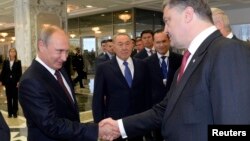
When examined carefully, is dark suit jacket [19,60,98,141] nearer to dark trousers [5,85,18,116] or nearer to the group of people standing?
the group of people standing

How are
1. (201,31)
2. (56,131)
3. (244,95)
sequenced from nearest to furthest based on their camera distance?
(244,95), (201,31), (56,131)

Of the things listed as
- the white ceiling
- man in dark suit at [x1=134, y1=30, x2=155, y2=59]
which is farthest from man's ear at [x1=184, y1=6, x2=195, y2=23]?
the white ceiling

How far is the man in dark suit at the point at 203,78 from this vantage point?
1376mm

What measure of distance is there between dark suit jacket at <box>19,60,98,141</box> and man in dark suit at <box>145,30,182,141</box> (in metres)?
1.95

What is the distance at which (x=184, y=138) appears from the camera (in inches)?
63.2

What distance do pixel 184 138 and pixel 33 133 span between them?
116 centimetres

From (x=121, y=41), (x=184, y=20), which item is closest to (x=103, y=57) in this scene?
(x=121, y=41)

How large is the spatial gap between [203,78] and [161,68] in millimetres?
2793

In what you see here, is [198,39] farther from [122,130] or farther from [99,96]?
[99,96]

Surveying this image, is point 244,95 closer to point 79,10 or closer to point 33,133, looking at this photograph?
point 33,133

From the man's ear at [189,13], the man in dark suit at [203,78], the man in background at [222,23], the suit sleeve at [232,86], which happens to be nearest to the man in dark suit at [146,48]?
the man in background at [222,23]

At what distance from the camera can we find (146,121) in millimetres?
2527

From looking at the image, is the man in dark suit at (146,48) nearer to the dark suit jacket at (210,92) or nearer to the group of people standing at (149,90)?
the group of people standing at (149,90)

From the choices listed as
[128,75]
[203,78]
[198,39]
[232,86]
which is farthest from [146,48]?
[232,86]
